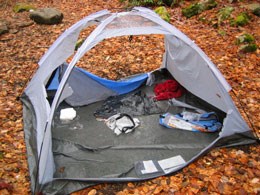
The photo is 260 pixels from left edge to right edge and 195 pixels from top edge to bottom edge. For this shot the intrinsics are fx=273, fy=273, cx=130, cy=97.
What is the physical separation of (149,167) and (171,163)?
305 mm

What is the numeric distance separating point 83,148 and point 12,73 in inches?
116

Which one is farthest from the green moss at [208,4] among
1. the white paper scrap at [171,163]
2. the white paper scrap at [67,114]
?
the white paper scrap at [171,163]

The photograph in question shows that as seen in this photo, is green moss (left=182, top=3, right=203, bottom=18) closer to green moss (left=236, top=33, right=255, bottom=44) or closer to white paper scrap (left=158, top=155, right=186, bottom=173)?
green moss (left=236, top=33, right=255, bottom=44)

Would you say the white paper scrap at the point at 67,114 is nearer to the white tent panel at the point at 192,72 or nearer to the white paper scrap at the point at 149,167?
the white paper scrap at the point at 149,167

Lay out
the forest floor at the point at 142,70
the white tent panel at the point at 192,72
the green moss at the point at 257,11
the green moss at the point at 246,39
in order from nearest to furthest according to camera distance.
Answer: the forest floor at the point at 142,70 < the white tent panel at the point at 192,72 < the green moss at the point at 246,39 < the green moss at the point at 257,11

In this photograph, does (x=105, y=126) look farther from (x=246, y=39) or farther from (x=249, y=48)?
(x=246, y=39)

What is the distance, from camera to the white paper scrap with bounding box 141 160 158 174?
11.2 feet

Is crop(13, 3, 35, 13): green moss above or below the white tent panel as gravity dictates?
below

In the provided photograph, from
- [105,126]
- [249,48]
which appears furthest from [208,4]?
[105,126]

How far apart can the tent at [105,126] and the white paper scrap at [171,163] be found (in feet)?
0.04

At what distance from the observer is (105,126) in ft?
14.3

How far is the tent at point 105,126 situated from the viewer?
338 centimetres

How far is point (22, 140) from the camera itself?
4.03m

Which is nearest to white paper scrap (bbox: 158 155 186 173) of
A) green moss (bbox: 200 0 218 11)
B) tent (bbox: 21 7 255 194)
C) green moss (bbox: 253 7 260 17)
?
tent (bbox: 21 7 255 194)
